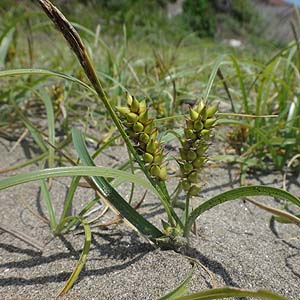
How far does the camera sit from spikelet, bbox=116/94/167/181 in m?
0.46

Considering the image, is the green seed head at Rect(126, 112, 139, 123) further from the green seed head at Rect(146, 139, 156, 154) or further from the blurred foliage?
the blurred foliage

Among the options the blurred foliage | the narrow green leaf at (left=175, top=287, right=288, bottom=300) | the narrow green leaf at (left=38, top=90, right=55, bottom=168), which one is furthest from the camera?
the blurred foliage

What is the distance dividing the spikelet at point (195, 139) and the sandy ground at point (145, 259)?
104 mm

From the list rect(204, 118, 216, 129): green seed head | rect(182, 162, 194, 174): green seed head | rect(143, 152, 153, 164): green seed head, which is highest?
rect(204, 118, 216, 129): green seed head

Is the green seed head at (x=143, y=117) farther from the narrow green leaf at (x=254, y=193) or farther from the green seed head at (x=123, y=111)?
the narrow green leaf at (x=254, y=193)

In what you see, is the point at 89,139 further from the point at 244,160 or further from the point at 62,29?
the point at 62,29

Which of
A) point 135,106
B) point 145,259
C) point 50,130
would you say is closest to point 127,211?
point 145,259

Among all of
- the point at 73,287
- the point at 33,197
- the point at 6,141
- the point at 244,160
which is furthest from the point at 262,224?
the point at 6,141

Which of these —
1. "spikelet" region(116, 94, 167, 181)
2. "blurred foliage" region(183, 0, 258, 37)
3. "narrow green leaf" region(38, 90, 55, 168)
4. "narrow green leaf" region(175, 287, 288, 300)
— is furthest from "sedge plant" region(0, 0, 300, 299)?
"blurred foliage" region(183, 0, 258, 37)

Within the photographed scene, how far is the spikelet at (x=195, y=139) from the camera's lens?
465 mm

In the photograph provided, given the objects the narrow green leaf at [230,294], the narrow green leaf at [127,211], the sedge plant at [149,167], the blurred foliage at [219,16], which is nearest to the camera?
the narrow green leaf at [230,294]

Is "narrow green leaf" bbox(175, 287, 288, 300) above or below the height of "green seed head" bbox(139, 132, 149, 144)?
below

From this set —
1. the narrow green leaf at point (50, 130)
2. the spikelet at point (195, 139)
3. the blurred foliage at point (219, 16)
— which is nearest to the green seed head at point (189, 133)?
the spikelet at point (195, 139)

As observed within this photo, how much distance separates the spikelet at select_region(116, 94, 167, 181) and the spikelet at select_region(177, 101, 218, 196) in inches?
1.4
